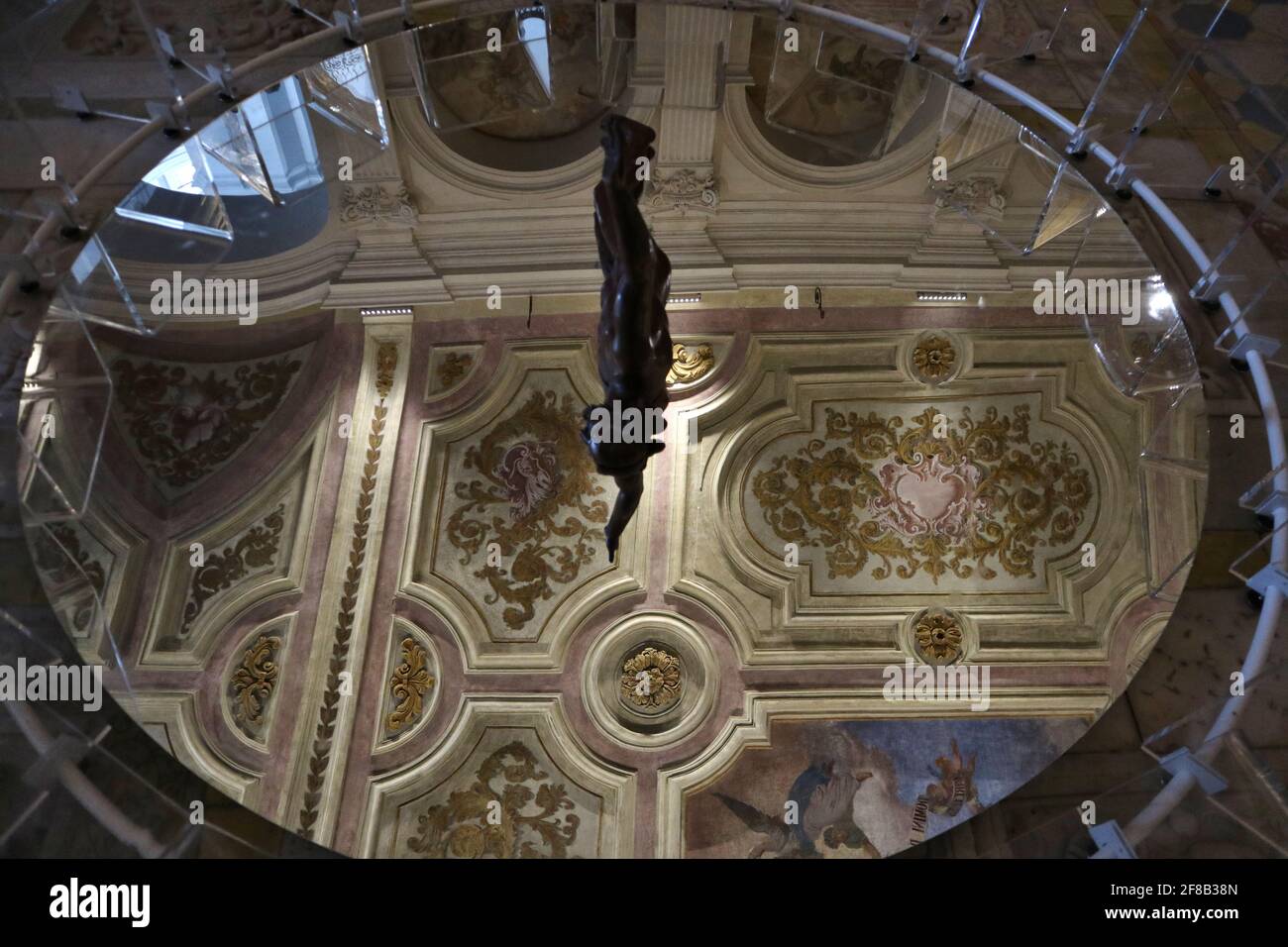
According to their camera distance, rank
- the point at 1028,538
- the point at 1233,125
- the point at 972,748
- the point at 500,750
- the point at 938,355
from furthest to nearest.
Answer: the point at 1233,125 < the point at 938,355 < the point at 1028,538 < the point at 500,750 < the point at 972,748

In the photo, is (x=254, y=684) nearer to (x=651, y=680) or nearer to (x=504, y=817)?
(x=504, y=817)

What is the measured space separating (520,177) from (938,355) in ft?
5.74

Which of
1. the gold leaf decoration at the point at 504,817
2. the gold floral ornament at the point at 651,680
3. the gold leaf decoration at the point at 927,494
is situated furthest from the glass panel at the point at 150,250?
the gold leaf decoration at the point at 927,494

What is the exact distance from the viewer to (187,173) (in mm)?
4023

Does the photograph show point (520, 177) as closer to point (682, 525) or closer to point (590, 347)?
Answer: point (590, 347)

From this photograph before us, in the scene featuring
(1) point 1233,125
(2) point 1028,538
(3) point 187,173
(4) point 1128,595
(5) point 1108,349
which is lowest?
(4) point 1128,595

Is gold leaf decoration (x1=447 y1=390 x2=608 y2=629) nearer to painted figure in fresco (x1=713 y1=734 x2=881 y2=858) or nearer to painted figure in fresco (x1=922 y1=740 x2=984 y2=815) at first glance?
painted figure in fresco (x1=713 y1=734 x2=881 y2=858)

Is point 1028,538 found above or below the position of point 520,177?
below

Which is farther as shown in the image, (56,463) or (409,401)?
(409,401)

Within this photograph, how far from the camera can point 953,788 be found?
332 cm

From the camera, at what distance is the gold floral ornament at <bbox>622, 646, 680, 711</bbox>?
3.74 metres

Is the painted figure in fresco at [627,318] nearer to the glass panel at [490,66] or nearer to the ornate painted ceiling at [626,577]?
the ornate painted ceiling at [626,577]

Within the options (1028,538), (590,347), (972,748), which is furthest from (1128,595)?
(590,347)

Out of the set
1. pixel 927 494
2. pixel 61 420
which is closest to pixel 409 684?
pixel 61 420
